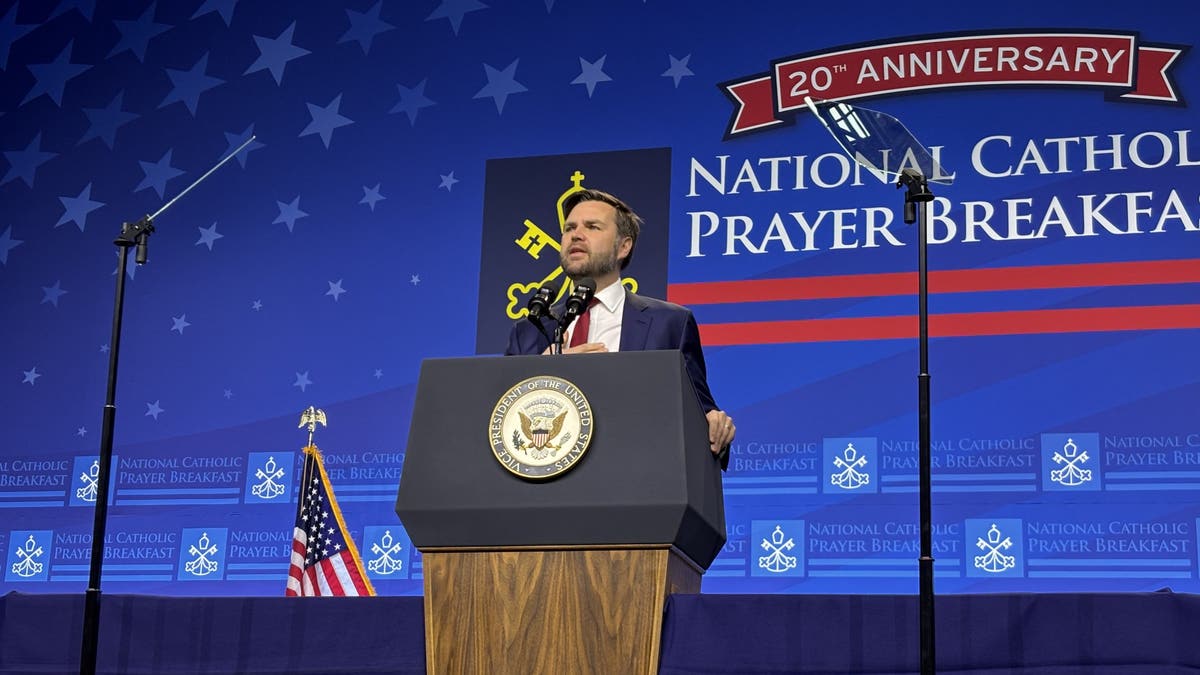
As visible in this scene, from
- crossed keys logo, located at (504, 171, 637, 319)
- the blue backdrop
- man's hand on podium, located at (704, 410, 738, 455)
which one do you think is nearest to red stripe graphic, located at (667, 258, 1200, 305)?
the blue backdrop

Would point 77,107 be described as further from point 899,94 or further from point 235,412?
point 899,94

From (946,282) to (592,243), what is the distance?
184 centimetres

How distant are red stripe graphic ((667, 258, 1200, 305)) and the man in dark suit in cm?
165

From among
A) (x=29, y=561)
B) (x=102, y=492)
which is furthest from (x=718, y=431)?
(x=29, y=561)

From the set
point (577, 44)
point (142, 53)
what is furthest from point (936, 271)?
point (142, 53)

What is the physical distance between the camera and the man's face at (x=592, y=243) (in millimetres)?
2934

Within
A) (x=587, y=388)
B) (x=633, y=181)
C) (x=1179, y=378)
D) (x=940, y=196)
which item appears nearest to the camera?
(x=587, y=388)

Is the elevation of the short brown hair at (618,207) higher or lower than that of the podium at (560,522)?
higher

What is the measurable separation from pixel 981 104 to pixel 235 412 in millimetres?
2673

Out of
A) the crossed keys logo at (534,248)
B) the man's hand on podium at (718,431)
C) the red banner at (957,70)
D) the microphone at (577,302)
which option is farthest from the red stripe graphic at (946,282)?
the microphone at (577,302)

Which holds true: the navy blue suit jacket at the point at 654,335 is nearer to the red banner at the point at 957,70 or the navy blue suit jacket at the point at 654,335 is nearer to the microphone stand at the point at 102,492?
the microphone stand at the point at 102,492

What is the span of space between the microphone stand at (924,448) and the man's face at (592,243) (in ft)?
1.91

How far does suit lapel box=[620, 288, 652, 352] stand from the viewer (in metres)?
2.76

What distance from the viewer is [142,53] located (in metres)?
5.69
